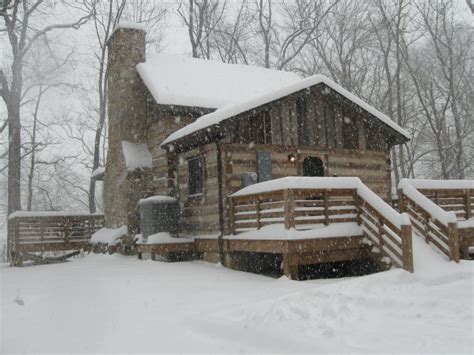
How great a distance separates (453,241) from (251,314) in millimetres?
5327

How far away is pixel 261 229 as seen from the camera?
11109mm

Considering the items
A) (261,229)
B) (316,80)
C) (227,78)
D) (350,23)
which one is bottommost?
(261,229)

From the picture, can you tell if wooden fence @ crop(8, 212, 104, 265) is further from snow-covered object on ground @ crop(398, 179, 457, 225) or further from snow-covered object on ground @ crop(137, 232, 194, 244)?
snow-covered object on ground @ crop(398, 179, 457, 225)

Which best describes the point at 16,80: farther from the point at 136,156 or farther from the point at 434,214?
the point at 434,214

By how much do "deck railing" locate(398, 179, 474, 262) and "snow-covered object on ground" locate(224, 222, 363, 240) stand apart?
1498 mm

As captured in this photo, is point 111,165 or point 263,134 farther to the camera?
point 111,165

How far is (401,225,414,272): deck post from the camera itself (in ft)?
30.3

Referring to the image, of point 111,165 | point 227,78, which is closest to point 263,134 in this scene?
point 227,78

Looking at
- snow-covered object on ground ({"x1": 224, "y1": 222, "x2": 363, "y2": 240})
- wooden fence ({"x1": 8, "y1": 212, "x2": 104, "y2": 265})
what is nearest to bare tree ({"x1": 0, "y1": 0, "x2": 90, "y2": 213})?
wooden fence ({"x1": 8, "y1": 212, "x2": 104, "y2": 265})

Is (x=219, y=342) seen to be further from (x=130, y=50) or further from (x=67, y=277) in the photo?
(x=130, y=50)

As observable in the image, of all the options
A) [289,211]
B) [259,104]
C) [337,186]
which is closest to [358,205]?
[337,186]

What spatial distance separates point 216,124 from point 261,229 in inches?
Result: 121

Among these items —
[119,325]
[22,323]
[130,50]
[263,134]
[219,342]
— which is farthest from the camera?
[130,50]

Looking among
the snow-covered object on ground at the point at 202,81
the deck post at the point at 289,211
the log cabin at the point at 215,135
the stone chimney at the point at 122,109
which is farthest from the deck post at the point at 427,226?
the stone chimney at the point at 122,109
